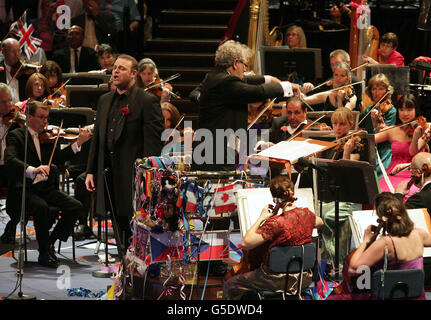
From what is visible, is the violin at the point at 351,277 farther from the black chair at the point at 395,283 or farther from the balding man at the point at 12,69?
the balding man at the point at 12,69

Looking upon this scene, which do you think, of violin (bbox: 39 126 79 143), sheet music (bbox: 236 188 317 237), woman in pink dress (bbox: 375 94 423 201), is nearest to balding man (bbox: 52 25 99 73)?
violin (bbox: 39 126 79 143)

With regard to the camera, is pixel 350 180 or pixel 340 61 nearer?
pixel 350 180

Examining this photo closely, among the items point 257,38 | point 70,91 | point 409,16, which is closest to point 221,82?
point 70,91

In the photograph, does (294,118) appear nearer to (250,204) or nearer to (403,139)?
(403,139)

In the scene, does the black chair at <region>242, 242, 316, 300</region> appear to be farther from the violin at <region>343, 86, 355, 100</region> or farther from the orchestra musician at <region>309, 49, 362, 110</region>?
the orchestra musician at <region>309, 49, 362, 110</region>

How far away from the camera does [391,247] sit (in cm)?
406

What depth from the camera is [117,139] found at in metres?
5.27

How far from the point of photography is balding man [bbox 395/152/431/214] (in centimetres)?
550

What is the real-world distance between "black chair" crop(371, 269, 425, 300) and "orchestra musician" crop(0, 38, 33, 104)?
5132mm

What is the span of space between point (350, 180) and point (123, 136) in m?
1.59

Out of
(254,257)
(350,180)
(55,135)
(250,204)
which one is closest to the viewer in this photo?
(254,257)

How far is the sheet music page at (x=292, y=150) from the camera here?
4.82 meters

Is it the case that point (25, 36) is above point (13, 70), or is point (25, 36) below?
above

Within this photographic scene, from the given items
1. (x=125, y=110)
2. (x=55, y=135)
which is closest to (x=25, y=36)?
(x=55, y=135)
